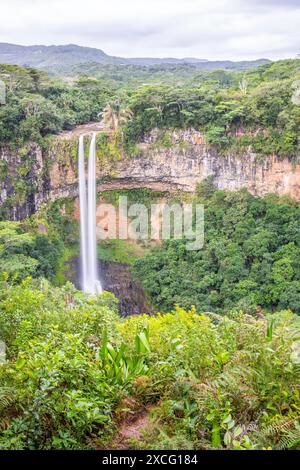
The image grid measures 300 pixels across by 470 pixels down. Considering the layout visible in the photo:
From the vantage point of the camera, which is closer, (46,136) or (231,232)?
(231,232)

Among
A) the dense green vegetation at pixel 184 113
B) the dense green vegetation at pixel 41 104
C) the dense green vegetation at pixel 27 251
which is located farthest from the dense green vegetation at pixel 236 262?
the dense green vegetation at pixel 41 104

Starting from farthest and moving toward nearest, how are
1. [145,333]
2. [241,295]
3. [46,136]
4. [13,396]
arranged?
1. [46,136]
2. [241,295]
3. [145,333]
4. [13,396]

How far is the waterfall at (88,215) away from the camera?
66.2ft

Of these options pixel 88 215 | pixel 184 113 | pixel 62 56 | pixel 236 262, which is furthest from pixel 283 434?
pixel 62 56

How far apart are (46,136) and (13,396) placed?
1858 centimetres

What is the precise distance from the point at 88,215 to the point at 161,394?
699 inches

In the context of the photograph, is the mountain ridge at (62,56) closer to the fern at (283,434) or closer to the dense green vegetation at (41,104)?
the dense green vegetation at (41,104)

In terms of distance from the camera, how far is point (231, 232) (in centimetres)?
1786

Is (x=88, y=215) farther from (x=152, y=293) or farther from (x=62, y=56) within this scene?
(x=62, y=56)

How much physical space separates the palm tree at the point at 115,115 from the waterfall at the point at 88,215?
1.10m

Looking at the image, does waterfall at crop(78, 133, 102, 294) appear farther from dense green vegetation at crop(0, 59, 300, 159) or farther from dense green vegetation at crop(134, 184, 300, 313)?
dense green vegetation at crop(134, 184, 300, 313)

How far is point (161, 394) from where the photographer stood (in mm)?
3465
